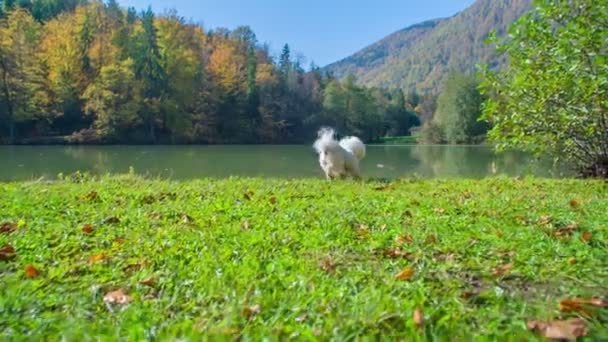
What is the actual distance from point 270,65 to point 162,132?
23839 mm

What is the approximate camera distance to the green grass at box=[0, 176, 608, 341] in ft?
6.11

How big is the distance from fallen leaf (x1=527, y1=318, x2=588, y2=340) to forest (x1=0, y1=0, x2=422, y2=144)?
146 ft

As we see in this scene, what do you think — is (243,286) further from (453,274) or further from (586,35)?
(586,35)

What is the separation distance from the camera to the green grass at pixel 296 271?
6.11ft

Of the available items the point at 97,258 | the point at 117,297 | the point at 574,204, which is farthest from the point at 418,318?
the point at 574,204

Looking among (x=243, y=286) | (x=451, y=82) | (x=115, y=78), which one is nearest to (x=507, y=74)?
(x=243, y=286)

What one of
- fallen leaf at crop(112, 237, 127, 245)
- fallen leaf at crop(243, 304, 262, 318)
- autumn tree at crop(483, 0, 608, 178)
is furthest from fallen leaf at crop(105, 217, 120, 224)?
autumn tree at crop(483, 0, 608, 178)

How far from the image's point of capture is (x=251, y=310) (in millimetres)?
1976

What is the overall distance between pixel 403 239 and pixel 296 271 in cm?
101

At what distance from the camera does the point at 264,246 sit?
9.79ft

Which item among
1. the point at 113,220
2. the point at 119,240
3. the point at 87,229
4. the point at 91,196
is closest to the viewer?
the point at 119,240

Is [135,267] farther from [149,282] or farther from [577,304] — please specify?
[577,304]

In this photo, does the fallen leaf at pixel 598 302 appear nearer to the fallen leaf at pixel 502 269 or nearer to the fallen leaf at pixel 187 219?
the fallen leaf at pixel 502 269

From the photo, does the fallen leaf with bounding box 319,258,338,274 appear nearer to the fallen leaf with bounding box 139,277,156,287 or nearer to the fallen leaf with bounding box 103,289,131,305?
the fallen leaf with bounding box 139,277,156,287
